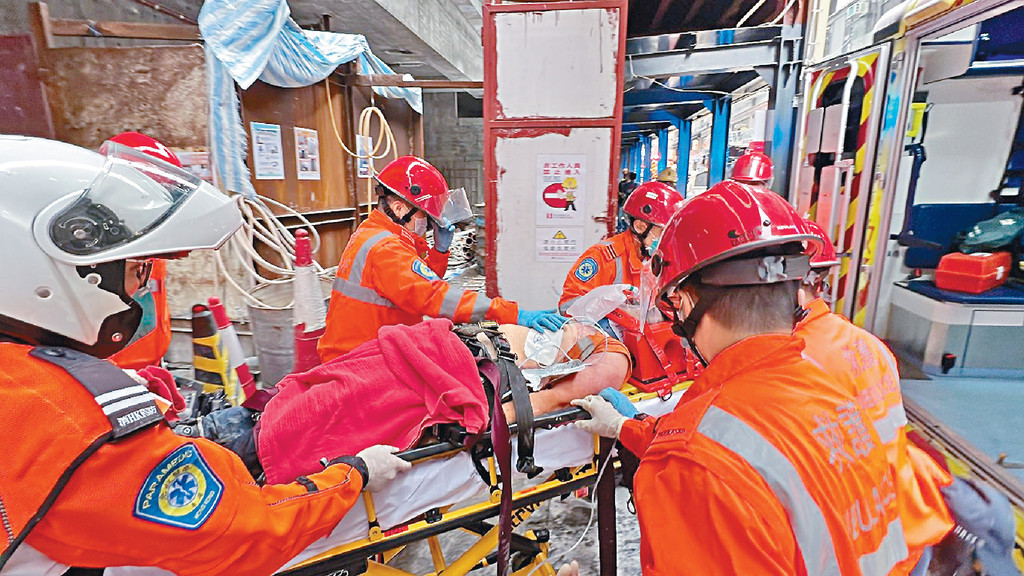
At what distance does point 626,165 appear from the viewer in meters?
17.1

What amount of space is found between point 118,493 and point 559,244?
2.86 metres

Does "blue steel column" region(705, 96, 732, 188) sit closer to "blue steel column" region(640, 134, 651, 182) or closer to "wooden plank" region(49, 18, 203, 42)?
"wooden plank" region(49, 18, 203, 42)

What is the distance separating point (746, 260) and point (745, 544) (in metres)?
0.59

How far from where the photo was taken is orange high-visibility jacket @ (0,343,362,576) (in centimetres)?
83

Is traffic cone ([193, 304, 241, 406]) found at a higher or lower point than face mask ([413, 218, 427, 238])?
lower

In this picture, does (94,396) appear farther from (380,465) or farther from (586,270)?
(586,270)

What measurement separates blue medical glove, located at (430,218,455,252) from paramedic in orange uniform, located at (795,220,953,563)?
1944 mm

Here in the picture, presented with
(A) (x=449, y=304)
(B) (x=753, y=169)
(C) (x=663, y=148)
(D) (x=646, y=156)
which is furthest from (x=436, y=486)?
(D) (x=646, y=156)

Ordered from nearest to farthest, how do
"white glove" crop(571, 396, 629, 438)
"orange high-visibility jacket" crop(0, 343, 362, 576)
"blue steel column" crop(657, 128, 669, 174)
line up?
"orange high-visibility jacket" crop(0, 343, 362, 576), "white glove" crop(571, 396, 629, 438), "blue steel column" crop(657, 128, 669, 174)

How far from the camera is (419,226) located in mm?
2713

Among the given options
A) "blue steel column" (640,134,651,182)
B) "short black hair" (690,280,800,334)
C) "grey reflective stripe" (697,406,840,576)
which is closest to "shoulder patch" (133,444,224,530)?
"grey reflective stripe" (697,406,840,576)

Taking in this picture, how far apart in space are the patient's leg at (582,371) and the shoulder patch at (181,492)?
981 millimetres

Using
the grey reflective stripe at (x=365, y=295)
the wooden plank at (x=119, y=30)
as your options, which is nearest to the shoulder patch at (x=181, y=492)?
the grey reflective stripe at (x=365, y=295)

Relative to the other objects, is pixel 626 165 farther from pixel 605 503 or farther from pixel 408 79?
pixel 605 503
